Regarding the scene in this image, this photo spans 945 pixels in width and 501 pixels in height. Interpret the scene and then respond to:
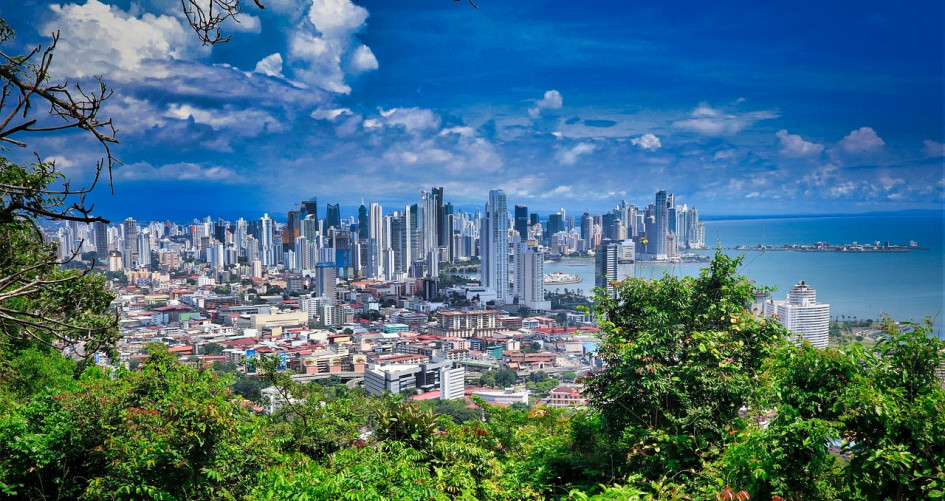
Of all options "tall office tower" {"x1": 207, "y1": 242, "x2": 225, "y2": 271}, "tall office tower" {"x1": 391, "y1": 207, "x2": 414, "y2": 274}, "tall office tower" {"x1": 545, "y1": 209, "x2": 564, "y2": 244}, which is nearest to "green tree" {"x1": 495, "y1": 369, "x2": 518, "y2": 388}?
"tall office tower" {"x1": 545, "y1": 209, "x2": 564, "y2": 244}

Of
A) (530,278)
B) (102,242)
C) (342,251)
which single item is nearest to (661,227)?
(530,278)

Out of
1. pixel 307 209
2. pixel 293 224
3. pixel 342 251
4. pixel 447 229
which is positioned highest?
pixel 307 209

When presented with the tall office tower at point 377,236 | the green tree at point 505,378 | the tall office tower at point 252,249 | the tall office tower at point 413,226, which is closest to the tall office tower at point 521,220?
the tall office tower at point 413,226

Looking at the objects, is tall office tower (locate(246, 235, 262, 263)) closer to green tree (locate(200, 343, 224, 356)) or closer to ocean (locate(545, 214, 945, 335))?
green tree (locate(200, 343, 224, 356))

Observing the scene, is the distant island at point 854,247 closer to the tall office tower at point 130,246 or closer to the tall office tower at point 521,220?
the tall office tower at point 521,220

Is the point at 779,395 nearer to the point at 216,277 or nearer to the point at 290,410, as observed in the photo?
the point at 290,410

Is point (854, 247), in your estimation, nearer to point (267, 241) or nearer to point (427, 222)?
point (427, 222)
